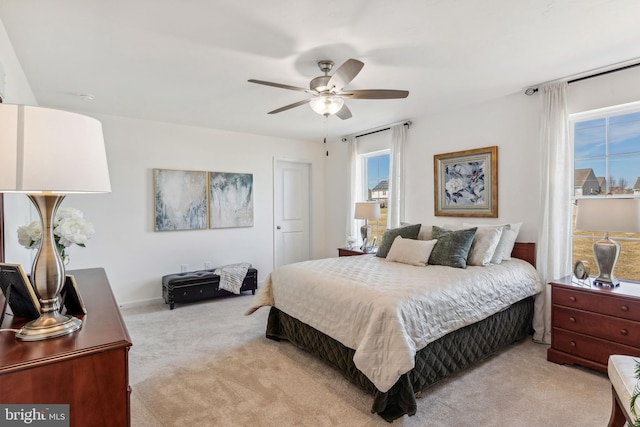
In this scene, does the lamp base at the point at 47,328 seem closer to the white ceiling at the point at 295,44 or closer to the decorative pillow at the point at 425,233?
the white ceiling at the point at 295,44

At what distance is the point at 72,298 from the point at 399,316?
170cm

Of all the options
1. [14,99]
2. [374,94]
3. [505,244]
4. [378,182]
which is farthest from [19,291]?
[378,182]

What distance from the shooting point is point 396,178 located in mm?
4547

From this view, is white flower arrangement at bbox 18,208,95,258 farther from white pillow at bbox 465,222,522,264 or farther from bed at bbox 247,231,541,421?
white pillow at bbox 465,222,522,264

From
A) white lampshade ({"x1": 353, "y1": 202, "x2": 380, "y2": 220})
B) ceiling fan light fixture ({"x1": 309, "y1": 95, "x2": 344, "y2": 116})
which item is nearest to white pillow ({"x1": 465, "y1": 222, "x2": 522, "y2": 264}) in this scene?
white lampshade ({"x1": 353, "y1": 202, "x2": 380, "y2": 220})

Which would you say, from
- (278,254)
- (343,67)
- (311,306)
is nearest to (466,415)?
(311,306)

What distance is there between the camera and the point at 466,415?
2012 mm

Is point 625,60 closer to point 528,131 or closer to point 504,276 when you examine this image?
point 528,131

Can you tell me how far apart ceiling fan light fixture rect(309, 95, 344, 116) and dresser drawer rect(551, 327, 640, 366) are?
2592 millimetres

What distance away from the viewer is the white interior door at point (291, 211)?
5590mm

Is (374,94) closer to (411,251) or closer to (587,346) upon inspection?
(411,251)

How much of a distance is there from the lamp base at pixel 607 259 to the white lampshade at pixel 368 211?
2373 mm

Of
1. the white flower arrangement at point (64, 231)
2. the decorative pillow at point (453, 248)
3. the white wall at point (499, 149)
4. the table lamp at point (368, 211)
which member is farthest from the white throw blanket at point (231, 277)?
the white flower arrangement at point (64, 231)

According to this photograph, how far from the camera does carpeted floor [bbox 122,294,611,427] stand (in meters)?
1.99
